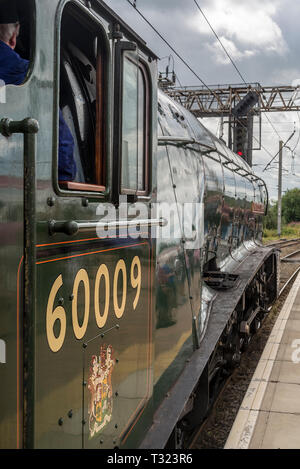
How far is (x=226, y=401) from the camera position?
5758 mm

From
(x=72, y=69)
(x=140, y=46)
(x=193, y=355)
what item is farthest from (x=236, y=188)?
(x=72, y=69)

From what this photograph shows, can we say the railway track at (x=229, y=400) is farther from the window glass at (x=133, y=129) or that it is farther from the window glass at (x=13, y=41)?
the window glass at (x=13, y=41)

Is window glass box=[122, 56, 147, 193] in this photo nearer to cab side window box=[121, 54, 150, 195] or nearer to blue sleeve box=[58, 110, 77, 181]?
cab side window box=[121, 54, 150, 195]

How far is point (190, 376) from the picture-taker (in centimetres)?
385

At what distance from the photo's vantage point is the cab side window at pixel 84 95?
2.33 metres

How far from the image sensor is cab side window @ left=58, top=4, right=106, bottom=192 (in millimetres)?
2326

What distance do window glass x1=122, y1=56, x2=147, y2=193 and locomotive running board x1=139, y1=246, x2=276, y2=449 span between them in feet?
4.87

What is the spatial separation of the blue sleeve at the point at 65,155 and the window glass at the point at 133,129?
432 millimetres

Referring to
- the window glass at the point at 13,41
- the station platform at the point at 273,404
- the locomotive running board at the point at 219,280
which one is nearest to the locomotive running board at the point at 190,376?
the locomotive running board at the point at 219,280

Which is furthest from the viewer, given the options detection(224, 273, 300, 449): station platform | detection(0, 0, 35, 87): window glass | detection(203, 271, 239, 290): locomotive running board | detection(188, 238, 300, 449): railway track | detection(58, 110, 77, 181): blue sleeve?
detection(203, 271, 239, 290): locomotive running board

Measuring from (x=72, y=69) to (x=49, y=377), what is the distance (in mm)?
1451

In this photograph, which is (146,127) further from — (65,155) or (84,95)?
(65,155)

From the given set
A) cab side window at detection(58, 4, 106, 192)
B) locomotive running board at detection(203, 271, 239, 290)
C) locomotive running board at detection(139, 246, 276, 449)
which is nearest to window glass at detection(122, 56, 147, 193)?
cab side window at detection(58, 4, 106, 192)

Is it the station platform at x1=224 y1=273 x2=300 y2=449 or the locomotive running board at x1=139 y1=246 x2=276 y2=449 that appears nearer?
the locomotive running board at x1=139 y1=246 x2=276 y2=449
